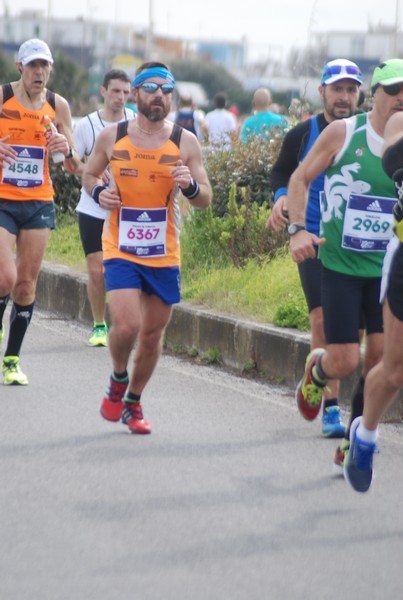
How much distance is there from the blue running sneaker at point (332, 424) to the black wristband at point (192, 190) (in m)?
1.41

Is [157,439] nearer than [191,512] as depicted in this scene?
No

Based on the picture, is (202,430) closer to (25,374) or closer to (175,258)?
(175,258)

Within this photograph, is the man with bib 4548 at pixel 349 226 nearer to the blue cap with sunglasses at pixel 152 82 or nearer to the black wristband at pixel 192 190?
the black wristband at pixel 192 190

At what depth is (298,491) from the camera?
21.1ft

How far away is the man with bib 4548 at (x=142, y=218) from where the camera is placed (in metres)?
7.50

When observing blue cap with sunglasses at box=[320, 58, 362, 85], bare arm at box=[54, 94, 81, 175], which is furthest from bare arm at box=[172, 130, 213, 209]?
bare arm at box=[54, 94, 81, 175]

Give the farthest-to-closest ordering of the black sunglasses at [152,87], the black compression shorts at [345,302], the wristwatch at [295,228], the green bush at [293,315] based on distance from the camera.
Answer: the green bush at [293,315], the black sunglasses at [152,87], the wristwatch at [295,228], the black compression shorts at [345,302]

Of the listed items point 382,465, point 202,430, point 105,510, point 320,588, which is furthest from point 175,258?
point 320,588

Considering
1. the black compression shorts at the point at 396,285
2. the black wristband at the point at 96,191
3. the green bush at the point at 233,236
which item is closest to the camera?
the black compression shorts at the point at 396,285

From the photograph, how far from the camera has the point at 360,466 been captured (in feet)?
20.1

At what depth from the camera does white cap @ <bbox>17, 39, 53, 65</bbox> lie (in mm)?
8953

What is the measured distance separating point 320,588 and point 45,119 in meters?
4.94

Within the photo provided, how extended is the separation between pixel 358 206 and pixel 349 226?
0.11 metres

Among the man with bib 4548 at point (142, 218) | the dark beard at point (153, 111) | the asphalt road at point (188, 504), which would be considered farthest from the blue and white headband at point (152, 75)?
the asphalt road at point (188, 504)
